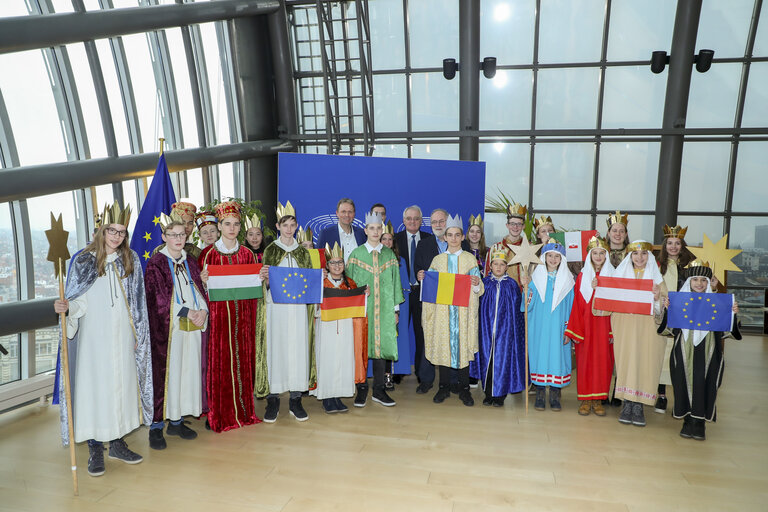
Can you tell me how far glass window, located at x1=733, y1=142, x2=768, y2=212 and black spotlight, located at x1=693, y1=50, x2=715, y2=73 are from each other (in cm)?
165

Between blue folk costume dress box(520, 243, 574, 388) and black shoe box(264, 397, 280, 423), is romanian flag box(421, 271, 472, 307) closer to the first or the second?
blue folk costume dress box(520, 243, 574, 388)

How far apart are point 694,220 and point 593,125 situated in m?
2.75

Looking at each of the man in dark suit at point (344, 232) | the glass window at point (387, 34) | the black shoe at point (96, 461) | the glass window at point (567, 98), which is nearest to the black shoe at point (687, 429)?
the man in dark suit at point (344, 232)

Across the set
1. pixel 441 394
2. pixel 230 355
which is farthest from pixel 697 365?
pixel 230 355

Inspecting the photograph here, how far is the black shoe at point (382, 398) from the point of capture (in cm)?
536

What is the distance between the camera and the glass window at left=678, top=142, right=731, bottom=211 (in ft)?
32.0

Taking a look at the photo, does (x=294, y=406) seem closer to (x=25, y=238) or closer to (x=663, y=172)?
(x=25, y=238)

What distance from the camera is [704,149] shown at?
32.1ft

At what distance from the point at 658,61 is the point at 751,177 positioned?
9.52 ft

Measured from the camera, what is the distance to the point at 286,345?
15.9 ft

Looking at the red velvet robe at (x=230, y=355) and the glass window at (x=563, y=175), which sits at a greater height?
the glass window at (x=563, y=175)

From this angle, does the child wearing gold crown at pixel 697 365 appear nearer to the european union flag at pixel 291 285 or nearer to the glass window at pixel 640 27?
the european union flag at pixel 291 285

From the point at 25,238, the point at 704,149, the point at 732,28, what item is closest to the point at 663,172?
the point at 704,149

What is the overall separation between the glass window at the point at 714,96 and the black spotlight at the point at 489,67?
12.6 ft
